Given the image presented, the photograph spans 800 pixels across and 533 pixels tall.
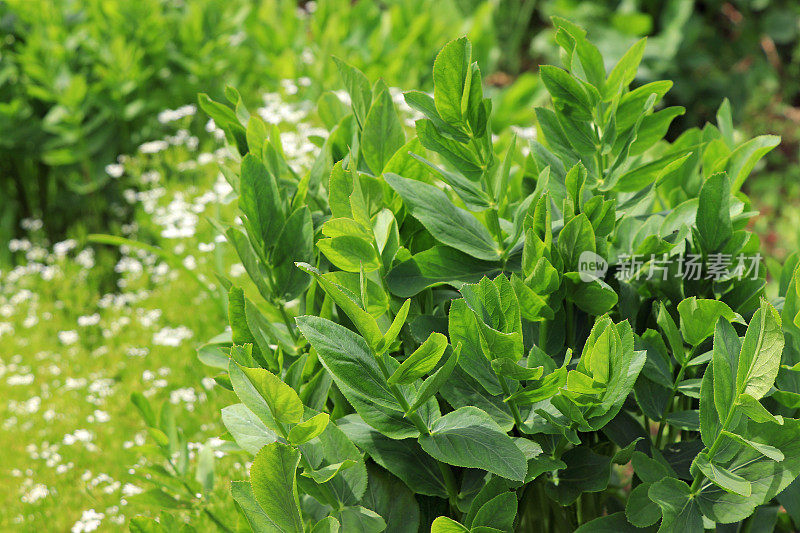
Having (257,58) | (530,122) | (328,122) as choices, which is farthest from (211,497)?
(257,58)

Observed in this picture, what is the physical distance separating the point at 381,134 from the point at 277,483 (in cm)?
53

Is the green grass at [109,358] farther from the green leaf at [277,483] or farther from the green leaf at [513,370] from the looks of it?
the green leaf at [513,370]

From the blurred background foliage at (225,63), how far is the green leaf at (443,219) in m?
3.02

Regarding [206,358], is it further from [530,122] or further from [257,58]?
[257,58]

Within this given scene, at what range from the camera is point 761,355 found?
807mm

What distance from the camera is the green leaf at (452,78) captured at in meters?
0.90

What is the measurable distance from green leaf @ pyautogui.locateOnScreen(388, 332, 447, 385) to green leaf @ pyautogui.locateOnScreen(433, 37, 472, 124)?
32 centimetres

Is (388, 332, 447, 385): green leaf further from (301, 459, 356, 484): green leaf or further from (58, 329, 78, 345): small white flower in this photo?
(58, 329, 78, 345): small white flower

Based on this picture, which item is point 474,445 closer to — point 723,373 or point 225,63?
point 723,373

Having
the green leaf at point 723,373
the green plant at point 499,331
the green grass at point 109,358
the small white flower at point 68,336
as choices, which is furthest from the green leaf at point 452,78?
the small white flower at point 68,336

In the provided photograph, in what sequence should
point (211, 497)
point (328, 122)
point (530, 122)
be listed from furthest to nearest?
point (530, 122) < point (211, 497) < point (328, 122)

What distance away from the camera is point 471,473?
97 cm

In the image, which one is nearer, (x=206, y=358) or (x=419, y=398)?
(x=419, y=398)

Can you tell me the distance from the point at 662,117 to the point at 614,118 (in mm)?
99
